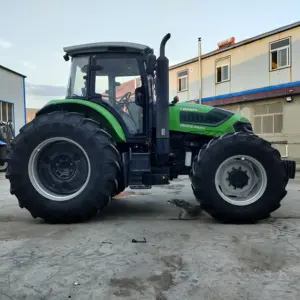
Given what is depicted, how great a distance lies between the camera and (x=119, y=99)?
5012 mm

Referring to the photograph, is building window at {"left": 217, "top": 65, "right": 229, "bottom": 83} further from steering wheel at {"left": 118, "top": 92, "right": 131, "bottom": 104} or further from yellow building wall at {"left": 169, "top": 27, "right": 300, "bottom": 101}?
steering wheel at {"left": 118, "top": 92, "right": 131, "bottom": 104}

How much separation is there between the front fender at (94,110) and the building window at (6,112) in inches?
575

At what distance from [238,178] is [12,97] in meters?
17.3

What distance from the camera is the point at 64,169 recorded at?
4.63 meters

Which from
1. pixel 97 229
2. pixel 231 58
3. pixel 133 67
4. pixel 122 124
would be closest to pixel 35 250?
pixel 97 229

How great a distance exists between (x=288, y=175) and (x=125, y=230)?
224 cm

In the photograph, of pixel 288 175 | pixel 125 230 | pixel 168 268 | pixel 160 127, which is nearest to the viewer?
pixel 168 268

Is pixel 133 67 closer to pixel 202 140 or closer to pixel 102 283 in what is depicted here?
pixel 202 140

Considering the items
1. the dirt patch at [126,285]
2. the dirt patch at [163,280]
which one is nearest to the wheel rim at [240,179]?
the dirt patch at [163,280]

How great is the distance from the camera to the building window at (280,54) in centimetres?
1465

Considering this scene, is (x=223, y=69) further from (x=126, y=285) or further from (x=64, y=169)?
(x=126, y=285)

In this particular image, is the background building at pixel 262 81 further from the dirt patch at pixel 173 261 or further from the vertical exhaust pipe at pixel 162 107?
the dirt patch at pixel 173 261

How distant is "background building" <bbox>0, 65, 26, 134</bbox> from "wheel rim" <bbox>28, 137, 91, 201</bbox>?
1491 cm

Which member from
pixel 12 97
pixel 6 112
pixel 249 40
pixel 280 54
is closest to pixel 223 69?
pixel 249 40
